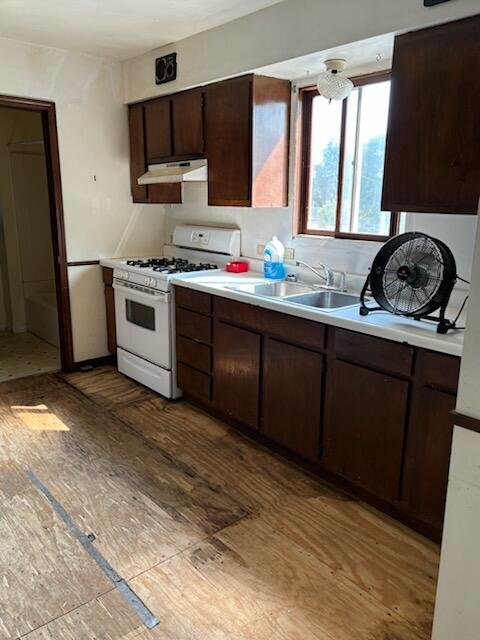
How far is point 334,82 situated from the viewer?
257 centimetres

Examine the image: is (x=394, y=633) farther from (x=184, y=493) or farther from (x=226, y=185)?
(x=226, y=185)

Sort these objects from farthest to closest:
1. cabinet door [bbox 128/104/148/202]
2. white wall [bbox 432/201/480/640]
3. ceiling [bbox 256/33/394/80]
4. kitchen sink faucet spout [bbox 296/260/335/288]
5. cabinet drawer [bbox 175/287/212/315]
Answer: cabinet door [bbox 128/104/148/202] → cabinet drawer [bbox 175/287/212/315] → kitchen sink faucet spout [bbox 296/260/335/288] → ceiling [bbox 256/33/394/80] → white wall [bbox 432/201/480/640]

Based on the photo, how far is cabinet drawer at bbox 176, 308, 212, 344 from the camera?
10.3 feet

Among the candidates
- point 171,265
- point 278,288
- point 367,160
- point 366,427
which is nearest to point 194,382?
point 278,288

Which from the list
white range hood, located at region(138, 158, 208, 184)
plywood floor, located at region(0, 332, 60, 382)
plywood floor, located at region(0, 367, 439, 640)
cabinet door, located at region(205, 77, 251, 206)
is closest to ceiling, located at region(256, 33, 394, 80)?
cabinet door, located at region(205, 77, 251, 206)

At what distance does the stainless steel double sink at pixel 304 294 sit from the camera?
9.25ft

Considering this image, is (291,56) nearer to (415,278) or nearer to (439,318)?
(415,278)

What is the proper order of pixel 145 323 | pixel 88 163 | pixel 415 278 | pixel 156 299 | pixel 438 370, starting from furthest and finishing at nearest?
pixel 88 163 < pixel 145 323 < pixel 156 299 < pixel 415 278 < pixel 438 370

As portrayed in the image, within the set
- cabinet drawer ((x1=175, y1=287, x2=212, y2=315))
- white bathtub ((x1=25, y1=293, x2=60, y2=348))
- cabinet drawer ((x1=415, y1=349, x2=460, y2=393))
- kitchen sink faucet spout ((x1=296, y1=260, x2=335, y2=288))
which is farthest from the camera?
white bathtub ((x1=25, y1=293, x2=60, y2=348))

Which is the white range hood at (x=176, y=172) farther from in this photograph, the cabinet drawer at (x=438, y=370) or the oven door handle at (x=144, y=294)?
the cabinet drawer at (x=438, y=370)

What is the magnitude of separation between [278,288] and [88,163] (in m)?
1.94

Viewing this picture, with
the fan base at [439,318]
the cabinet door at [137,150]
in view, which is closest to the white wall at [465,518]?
the fan base at [439,318]

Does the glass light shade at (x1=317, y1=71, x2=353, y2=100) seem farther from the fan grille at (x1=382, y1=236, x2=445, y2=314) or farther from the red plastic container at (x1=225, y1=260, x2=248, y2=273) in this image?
the red plastic container at (x1=225, y1=260, x2=248, y2=273)

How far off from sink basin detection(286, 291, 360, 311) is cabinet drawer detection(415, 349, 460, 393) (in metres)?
0.85
